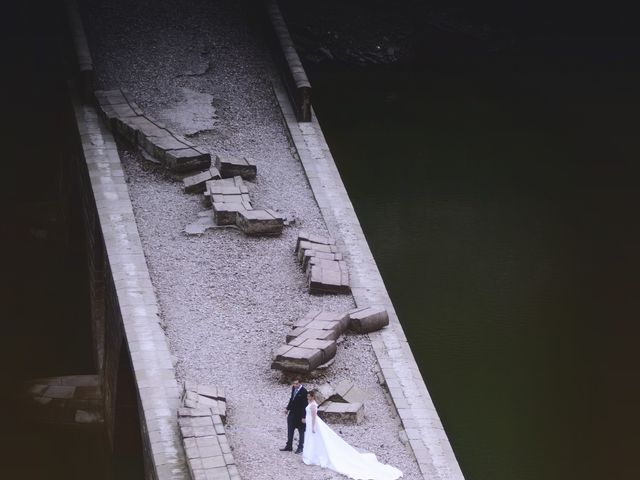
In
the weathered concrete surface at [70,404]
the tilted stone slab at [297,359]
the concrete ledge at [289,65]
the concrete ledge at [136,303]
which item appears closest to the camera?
the concrete ledge at [136,303]

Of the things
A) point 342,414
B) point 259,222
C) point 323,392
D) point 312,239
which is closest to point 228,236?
point 259,222

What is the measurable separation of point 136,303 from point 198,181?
2788 millimetres

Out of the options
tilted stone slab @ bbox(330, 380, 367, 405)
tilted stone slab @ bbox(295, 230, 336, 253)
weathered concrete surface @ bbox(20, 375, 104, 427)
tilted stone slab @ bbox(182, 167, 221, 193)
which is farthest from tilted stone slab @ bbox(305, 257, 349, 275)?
weathered concrete surface @ bbox(20, 375, 104, 427)

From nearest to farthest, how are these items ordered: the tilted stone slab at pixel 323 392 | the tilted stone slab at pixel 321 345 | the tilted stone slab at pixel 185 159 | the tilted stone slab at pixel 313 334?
the tilted stone slab at pixel 323 392
the tilted stone slab at pixel 321 345
the tilted stone slab at pixel 313 334
the tilted stone slab at pixel 185 159

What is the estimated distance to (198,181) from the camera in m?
16.4

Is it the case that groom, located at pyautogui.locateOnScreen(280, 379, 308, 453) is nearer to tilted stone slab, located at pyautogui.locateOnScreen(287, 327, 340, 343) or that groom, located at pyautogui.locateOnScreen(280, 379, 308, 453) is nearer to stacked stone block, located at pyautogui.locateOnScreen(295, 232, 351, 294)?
tilted stone slab, located at pyautogui.locateOnScreen(287, 327, 340, 343)

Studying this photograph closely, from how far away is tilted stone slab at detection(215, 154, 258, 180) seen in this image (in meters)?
16.6

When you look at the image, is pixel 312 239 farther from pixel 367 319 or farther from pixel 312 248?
pixel 367 319

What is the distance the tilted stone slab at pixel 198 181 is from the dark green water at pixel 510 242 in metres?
4.49

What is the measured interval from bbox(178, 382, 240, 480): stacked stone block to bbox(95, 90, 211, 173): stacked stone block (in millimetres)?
4709

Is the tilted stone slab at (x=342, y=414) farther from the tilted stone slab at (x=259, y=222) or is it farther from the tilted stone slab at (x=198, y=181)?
the tilted stone slab at (x=198, y=181)

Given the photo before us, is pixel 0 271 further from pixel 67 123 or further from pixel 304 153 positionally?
pixel 304 153

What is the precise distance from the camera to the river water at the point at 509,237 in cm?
1764

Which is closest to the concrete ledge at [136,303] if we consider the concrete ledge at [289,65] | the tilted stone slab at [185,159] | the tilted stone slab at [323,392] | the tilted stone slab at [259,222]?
the tilted stone slab at [185,159]
